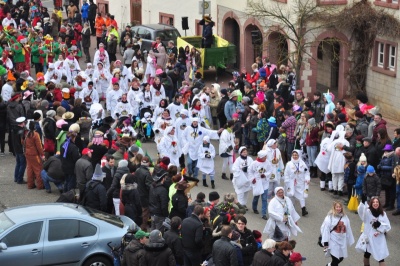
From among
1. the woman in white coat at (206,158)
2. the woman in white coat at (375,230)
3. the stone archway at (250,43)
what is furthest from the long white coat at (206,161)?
the stone archway at (250,43)

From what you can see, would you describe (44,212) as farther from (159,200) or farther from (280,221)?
(280,221)

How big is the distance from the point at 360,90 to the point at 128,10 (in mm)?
16381

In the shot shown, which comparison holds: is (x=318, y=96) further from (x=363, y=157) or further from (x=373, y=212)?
(x=373, y=212)

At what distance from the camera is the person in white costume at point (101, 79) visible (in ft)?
107

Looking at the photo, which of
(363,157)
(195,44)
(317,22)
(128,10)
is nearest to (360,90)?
(317,22)

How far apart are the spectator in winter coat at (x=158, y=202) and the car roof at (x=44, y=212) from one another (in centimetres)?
157

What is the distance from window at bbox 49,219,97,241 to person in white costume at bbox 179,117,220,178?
6.93 m

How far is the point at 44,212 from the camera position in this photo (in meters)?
19.2

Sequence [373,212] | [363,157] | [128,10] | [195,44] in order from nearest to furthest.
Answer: [373,212] < [363,157] < [195,44] < [128,10]

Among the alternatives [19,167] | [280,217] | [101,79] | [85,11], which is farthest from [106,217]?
[85,11]

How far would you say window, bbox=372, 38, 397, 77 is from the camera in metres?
34.3

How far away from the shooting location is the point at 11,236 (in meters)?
18.6

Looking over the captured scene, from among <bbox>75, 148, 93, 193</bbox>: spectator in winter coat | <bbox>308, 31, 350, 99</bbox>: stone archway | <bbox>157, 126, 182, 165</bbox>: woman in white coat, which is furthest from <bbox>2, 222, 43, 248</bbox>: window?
<bbox>308, 31, 350, 99</bbox>: stone archway

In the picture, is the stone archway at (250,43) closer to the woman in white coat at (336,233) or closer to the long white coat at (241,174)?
the long white coat at (241,174)
